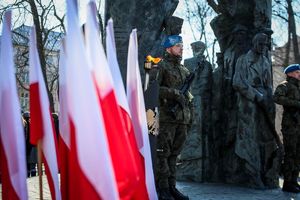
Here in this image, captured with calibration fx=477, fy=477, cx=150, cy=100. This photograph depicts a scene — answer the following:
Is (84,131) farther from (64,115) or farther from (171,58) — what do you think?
(171,58)

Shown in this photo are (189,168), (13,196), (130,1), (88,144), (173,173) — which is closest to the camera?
(88,144)

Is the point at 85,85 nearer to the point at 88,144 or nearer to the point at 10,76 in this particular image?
the point at 88,144

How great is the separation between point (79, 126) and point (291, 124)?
5.64 m

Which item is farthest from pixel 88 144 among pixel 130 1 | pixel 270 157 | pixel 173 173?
pixel 270 157

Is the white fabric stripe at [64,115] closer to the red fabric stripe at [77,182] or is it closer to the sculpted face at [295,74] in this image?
the red fabric stripe at [77,182]

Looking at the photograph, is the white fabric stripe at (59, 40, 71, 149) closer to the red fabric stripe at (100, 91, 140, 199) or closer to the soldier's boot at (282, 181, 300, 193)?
the red fabric stripe at (100, 91, 140, 199)

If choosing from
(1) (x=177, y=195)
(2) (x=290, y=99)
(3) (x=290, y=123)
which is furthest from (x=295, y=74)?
(1) (x=177, y=195)

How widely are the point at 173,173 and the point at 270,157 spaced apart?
98.6 inches

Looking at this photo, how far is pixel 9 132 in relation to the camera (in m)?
3.06

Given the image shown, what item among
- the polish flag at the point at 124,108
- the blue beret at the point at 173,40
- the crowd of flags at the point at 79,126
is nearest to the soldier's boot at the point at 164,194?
the blue beret at the point at 173,40

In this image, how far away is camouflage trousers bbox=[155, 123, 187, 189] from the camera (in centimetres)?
597

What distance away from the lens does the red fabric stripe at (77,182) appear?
8.67 ft

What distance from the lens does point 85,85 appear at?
273cm

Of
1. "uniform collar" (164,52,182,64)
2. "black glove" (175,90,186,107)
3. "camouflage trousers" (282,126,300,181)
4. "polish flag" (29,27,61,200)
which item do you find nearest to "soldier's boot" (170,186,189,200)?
"black glove" (175,90,186,107)
